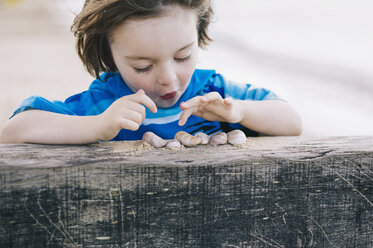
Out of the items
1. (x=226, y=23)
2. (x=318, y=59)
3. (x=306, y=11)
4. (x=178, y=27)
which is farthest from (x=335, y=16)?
(x=178, y=27)

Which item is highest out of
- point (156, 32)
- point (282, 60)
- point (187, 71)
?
point (282, 60)

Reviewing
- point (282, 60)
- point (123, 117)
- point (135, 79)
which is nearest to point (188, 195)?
point (123, 117)

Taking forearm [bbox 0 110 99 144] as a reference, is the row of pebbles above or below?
below

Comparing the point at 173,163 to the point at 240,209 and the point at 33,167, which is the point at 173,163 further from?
the point at 33,167

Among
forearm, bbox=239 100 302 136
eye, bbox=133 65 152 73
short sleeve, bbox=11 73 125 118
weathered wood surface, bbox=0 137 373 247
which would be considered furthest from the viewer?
short sleeve, bbox=11 73 125 118

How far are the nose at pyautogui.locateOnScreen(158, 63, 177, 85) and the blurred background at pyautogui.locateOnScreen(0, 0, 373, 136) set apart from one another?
2.72 feet

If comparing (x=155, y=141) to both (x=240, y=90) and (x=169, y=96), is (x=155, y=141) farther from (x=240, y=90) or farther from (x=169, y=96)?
(x=240, y=90)

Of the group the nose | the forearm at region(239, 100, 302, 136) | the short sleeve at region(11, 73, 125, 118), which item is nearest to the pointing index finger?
the nose

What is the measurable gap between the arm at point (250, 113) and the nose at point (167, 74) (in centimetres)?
20

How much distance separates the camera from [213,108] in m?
1.72

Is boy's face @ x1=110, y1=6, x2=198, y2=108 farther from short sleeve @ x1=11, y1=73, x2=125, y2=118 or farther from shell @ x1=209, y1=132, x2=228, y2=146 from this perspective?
shell @ x1=209, y1=132, x2=228, y2=146

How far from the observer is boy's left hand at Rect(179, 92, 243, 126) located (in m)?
1.63

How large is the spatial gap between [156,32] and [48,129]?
61cm

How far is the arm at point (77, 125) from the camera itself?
1475 mm
